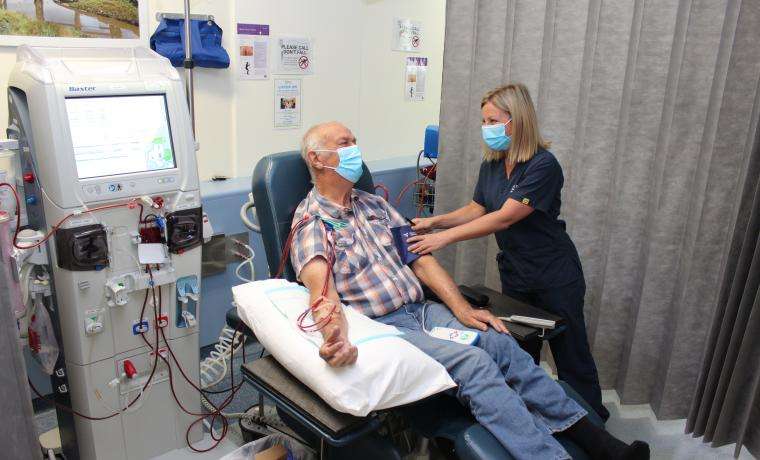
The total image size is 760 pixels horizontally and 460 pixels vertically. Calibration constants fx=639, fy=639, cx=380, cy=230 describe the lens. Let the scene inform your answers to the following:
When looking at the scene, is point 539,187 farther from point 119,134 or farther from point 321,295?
point 119,134

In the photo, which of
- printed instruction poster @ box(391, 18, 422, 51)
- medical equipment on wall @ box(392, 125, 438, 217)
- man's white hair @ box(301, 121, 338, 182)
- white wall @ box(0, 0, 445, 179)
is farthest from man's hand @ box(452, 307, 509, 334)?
printed instruction poster @ box(391, 18, 422, 51)

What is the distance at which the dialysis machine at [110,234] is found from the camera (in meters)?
1.79

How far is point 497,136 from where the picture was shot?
2.30 m

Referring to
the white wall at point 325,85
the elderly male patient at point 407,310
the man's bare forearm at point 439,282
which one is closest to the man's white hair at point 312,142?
the elderly male patient at point 407,310

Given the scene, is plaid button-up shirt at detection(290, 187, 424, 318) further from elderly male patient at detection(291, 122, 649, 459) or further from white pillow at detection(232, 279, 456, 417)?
white pillow at detection(232, 279, 456, 417)

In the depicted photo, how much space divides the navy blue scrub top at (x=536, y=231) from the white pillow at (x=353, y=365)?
0.75 metres

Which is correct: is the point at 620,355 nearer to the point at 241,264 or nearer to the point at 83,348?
the point at 241,264

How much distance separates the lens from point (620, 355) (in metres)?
2.71

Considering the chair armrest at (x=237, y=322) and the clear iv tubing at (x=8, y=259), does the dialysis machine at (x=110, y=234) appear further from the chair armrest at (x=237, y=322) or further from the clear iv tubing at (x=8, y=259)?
the chair armrest at (x=237, y=322)

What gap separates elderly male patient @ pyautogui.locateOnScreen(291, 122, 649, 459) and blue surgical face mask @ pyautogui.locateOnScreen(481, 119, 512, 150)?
17.3 inches

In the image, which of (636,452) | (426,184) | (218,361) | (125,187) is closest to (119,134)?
(125,187)

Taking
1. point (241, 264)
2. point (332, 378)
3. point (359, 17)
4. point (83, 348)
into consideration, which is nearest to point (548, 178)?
point (332, 378)

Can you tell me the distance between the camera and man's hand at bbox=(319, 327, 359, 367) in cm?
155

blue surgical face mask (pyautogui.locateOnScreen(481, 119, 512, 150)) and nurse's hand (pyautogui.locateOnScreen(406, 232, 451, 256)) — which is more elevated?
blue surgical face mask (pyautogui.locateOnScreen(481, 119, 512, 150))
